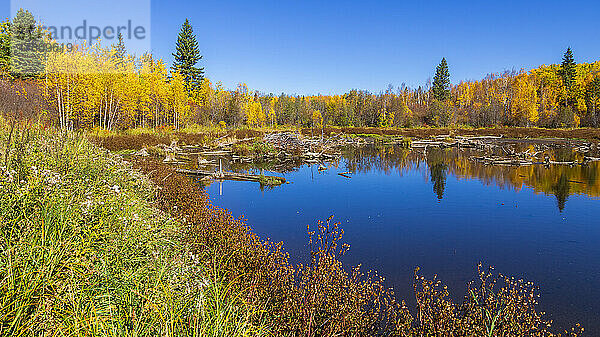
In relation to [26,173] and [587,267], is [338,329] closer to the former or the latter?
[26,173]

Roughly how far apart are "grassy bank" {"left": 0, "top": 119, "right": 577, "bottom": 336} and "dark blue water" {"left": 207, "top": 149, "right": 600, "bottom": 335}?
32.6 inches

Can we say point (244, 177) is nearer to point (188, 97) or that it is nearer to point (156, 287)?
point (156, 287)

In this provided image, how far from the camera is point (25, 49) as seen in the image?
45844mm

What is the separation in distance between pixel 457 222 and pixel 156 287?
25.8 feet

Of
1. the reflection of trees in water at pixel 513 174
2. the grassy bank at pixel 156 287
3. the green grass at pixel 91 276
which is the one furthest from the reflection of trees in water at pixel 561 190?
the green grass at pixel 91 276

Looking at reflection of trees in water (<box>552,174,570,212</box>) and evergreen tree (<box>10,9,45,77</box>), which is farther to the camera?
evergreen tree (<box>10,9,45,77</box>)

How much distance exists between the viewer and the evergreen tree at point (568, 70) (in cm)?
6247

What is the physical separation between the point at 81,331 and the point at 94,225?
1.64 meters

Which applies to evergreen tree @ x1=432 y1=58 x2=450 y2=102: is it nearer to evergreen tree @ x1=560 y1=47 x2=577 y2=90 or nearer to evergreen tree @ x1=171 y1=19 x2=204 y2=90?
evergreen tree @ x1=560 y1=47 x2=577 y2=90

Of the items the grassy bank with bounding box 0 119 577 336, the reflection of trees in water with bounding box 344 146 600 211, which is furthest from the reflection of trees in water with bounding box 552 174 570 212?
the grassy bank with bounding box 0 119 577 336

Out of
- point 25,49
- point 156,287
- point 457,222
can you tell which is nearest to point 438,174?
point 457,222

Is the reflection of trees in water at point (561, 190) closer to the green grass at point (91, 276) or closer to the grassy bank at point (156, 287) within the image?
the grassy bank at point (156, 287)

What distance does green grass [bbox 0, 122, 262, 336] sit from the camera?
246 cm

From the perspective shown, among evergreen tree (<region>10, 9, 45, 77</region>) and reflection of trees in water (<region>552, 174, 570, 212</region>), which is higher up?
evergreen tree (<region>10, 9, 45, 77</region>)
